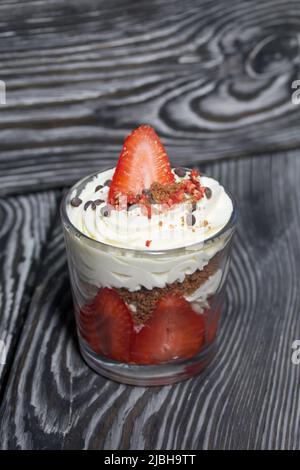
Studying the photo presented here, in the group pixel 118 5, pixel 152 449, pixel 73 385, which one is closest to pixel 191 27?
pixel 118 5

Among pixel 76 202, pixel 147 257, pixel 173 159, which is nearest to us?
pixel 147 257

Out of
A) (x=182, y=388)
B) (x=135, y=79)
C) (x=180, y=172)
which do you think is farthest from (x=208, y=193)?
(x=135, y=79)

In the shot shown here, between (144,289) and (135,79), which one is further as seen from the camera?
(135,79)

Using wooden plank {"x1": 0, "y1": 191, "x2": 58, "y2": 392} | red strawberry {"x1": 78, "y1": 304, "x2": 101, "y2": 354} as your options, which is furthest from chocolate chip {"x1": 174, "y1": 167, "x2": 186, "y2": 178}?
wooden plank {"x1": 0, "y1": 191, "x2": 58, "y2": 392}

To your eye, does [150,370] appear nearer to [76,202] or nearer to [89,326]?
[89,326]

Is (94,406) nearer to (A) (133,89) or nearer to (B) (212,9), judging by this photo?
(A) (133,89)

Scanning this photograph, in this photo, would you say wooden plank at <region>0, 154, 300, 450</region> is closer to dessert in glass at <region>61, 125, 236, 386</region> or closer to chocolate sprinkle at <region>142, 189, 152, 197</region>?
dessert in glass at <region>61, 125, 236, 386</region>

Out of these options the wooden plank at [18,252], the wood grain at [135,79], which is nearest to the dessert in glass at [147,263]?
the wooden plank at [18,252]
